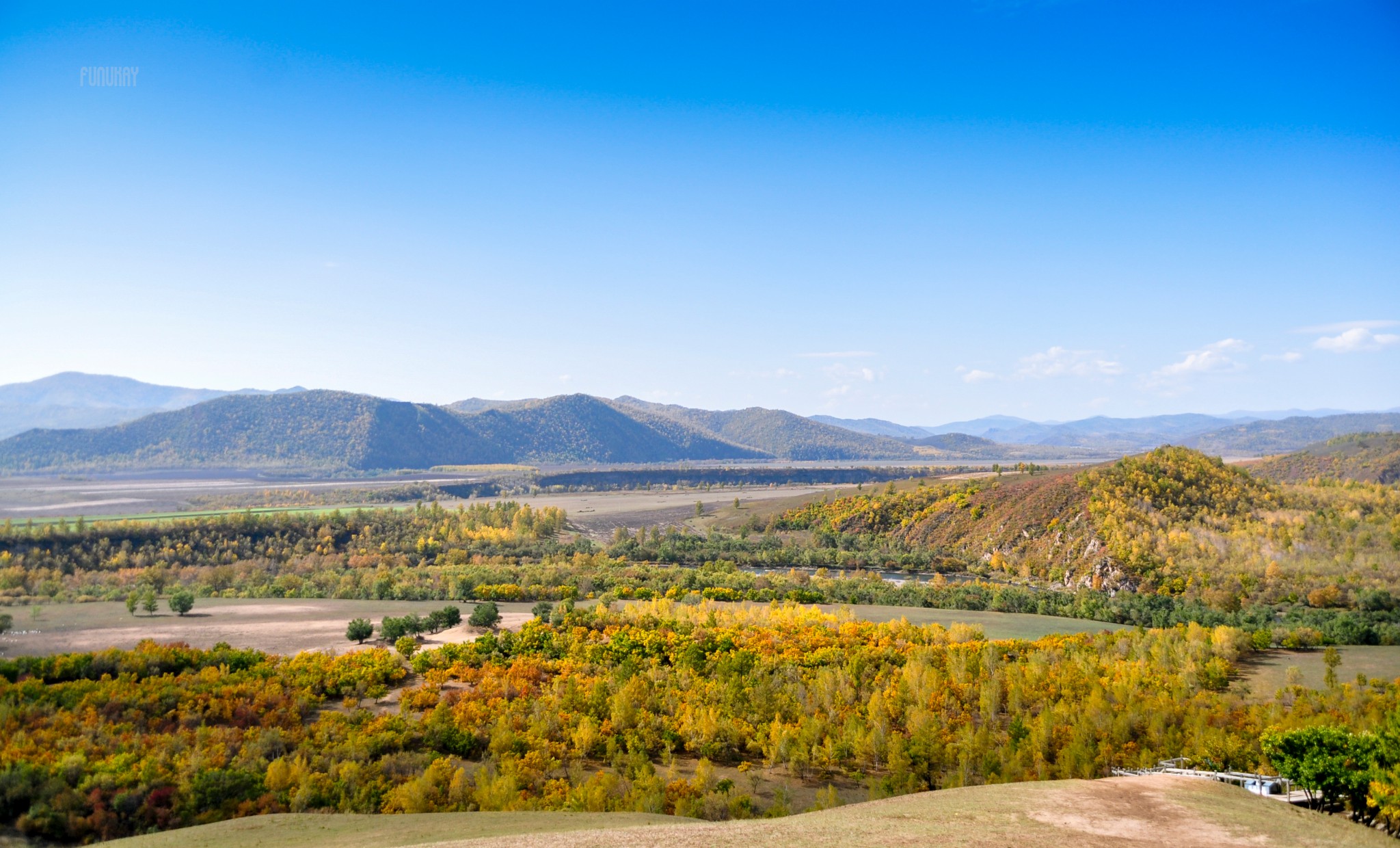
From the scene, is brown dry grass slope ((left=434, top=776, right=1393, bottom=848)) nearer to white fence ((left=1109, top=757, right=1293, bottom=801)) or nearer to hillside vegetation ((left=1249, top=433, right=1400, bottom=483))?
white fence ((left=1109, top=757, right=1293, bottom=801))

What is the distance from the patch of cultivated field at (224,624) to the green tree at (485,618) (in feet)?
1.86

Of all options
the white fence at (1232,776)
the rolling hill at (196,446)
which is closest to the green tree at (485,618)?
the white fence at (1232,776)

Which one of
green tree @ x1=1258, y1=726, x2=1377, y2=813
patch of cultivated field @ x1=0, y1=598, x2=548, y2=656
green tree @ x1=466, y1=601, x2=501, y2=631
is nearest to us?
green tree @ x1=1258, y1=726, x2=1377, y2=813

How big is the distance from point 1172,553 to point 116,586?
76782 mm

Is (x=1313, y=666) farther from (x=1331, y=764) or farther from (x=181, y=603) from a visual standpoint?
(x=181, y=603)

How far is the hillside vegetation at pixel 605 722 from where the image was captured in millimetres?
17391

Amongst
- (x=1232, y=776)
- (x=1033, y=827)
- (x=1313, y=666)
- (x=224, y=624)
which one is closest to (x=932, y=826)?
(x=1033, y=827)

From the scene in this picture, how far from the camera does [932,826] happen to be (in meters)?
12.6

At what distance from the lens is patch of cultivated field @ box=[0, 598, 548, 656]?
35.6 meters

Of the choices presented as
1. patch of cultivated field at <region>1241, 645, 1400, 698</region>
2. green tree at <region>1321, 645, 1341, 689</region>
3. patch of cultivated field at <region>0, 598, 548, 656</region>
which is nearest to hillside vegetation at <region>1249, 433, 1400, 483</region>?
patch of cultivated field at <region>1241, 645, 1400, 698</region>

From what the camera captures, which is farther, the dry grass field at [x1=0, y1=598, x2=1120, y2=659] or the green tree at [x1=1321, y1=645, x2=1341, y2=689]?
the dry grass field at [x1=0, y1=598, x2=1120, y2=659]

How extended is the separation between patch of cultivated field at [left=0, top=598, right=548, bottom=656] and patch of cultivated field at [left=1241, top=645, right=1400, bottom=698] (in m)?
32.4

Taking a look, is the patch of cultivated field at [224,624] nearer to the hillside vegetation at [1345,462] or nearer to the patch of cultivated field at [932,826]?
the patch of cultivated field at [932,826]

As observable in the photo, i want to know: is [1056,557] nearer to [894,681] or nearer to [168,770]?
[894,681]
